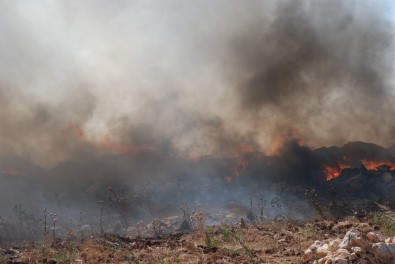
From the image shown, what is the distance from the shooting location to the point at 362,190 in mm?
68312

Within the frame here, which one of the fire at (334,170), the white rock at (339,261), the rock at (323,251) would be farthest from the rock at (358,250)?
the fire at (334,170)

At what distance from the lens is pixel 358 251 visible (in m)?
8.83

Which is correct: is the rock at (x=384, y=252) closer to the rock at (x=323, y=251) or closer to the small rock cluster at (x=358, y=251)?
the small rock cluster at (x=358, y=251)

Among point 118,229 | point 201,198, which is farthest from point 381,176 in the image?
point 118,229

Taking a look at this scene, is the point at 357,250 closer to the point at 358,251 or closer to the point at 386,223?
the point at 358,251

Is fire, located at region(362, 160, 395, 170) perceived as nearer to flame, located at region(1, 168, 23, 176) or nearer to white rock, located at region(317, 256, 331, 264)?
flame, located at region(1, 168, 23, 176)

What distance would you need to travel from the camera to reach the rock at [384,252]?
28.2 ft

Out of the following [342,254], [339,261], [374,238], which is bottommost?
[339,261]

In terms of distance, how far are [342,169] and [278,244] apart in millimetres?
68396

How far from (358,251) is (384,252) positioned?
555 millimetres

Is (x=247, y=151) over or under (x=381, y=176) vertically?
over

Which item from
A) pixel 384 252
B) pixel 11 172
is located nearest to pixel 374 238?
pixel 384 252

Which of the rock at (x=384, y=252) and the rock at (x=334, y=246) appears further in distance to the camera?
the rock at (x=334, y=246)

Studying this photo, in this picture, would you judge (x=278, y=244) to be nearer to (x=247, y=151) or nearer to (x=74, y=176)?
(x=247, y=151)
